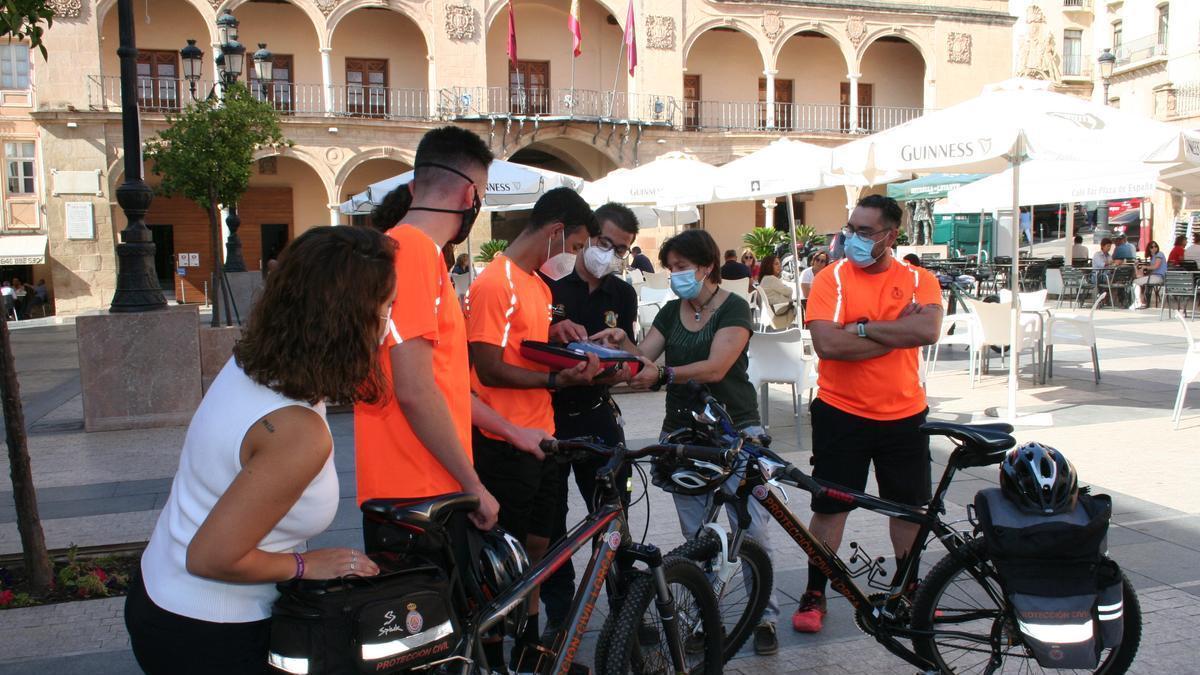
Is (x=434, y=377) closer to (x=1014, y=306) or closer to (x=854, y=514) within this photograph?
(x=854, y=514)

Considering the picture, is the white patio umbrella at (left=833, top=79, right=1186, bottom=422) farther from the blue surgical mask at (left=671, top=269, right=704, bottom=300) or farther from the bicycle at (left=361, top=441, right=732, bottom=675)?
the bicycle at (left=361, top=441, right=732, bottom=675)

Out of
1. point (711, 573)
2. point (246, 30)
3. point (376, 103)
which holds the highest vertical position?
point (246, 30)

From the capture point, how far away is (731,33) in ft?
109

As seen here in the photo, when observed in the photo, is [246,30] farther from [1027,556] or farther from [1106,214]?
[1106,214]

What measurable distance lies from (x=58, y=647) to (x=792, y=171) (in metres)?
8.69

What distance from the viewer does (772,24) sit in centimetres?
3186

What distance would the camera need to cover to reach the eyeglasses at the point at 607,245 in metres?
4.05

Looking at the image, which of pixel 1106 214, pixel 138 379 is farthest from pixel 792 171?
pixel 1106 214

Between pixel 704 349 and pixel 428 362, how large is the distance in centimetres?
172

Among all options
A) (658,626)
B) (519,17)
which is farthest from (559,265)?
(519,17)

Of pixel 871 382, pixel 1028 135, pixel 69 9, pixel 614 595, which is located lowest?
pixel 614 595

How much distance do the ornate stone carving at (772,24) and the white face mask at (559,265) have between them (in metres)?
30.3

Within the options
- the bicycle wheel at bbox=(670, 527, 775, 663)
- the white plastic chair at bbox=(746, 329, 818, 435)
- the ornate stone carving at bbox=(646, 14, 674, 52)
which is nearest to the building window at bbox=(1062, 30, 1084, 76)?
the ornate stone carving at bbox=(646, 14, 674, 52)

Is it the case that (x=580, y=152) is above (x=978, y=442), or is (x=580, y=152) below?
above
